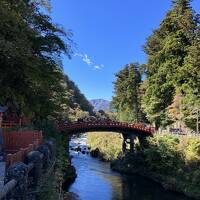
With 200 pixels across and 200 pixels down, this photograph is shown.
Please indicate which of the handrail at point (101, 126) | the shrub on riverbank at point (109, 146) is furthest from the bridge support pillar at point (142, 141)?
the shrub on riverbank at point (109, 146)

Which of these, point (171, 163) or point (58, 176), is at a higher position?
point (58, 176)

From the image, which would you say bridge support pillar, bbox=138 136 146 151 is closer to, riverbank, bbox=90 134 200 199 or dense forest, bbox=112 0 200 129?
riverbank, bbox=90 134 200 199

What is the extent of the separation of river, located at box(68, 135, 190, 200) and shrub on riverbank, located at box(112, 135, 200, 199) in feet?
4.04

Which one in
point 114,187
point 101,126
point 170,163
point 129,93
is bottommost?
point 114,187

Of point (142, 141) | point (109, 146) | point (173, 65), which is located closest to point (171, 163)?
point (142, 141)

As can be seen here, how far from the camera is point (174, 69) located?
208 ft

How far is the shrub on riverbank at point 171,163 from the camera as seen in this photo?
46.3m

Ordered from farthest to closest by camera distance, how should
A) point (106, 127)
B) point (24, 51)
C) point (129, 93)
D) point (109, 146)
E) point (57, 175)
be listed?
point (129, 93)
point (109, 146)
point (106, 127)
point (57, 175)
point (24, 51)

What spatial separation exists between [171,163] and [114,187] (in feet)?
27.1

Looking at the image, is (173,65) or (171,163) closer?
(171,163)

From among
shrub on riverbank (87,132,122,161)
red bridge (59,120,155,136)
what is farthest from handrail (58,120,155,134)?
shrub on riverbank (87,132,122,161)

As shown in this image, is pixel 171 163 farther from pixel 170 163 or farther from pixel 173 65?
pixel 173 65

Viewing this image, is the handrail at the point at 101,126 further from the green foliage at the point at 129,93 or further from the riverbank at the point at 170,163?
the green foliage at the point at 129,93

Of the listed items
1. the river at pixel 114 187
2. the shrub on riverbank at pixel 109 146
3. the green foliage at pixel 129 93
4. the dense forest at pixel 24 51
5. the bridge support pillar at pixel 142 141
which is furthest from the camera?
the green foliage at pixel 129 93
